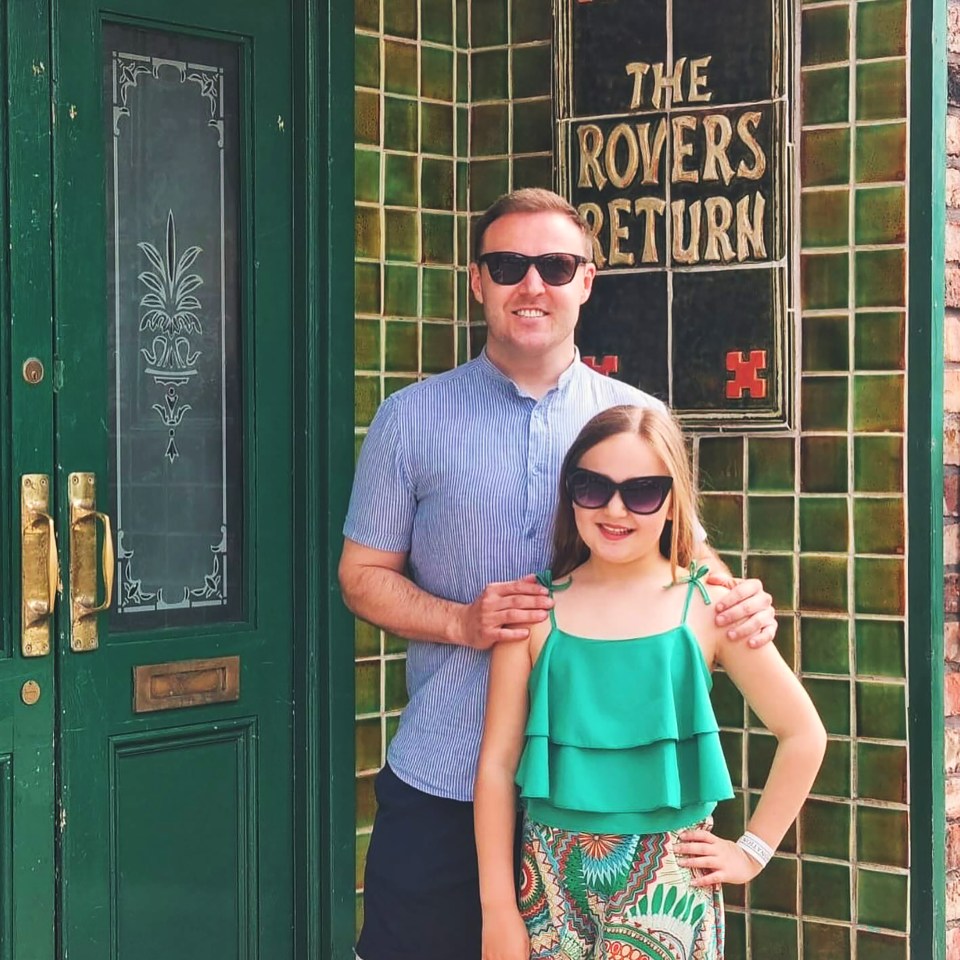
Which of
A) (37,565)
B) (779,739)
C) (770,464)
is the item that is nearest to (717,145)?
(770,464)

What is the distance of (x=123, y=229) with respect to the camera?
382 centimetres

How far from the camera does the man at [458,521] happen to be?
3.00m

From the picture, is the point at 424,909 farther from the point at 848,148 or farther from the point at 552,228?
the point at 848,148

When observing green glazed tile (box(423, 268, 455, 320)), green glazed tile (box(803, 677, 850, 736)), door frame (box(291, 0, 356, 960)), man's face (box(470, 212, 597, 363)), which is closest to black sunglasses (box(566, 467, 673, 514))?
man's face (box(470, 212, 597, 363))

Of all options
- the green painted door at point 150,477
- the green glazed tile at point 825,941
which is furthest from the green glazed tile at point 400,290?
the green glazed tile at point 825,941

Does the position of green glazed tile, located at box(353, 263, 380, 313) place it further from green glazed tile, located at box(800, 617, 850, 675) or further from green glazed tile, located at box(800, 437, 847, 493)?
green glazed tile, located at box(800, 617, 850, 675)

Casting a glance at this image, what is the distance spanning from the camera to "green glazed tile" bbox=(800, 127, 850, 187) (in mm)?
3871

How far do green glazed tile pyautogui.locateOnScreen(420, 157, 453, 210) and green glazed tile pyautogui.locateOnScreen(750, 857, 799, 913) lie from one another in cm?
189

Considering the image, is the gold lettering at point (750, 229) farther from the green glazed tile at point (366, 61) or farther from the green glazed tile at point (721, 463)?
the green glazed tile at point (366, 61)

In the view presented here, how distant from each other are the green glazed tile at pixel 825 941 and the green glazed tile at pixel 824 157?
1773 millimetres

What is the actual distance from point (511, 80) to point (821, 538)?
1.49 m

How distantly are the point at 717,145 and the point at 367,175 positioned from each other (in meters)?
0.89

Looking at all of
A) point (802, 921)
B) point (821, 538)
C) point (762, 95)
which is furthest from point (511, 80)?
point (802, 921)

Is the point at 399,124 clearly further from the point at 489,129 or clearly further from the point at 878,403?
the point at 878,403
